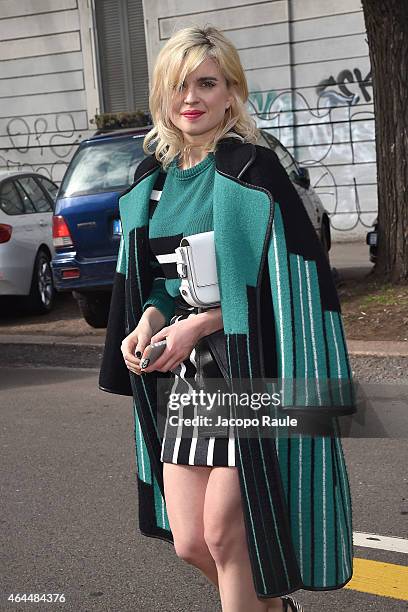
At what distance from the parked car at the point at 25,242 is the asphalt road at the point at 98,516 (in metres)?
3.23

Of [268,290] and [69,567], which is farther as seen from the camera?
[69,567]

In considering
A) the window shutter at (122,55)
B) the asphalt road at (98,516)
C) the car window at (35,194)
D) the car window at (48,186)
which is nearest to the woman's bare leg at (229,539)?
the asphalt road at (98,516)

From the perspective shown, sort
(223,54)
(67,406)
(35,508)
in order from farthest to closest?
(67,406) < (35,508) < (223,54)

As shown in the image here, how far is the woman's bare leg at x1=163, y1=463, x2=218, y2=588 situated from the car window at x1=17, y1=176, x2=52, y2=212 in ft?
26.3

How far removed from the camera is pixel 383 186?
27.3 ft

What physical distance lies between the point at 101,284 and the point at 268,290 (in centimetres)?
601

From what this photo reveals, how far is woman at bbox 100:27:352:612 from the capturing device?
2.22 metres

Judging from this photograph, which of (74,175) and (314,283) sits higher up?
(314,283)

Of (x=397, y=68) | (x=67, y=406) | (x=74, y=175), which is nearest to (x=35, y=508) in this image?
(x=67, y=406)

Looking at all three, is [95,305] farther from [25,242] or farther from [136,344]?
[136,344]

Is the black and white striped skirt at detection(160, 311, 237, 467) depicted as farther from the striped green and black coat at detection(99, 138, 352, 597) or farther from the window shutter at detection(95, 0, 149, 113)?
the window shutter at detection(95, 0, 149, 113)

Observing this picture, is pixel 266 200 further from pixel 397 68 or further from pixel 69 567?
pixel 397 68

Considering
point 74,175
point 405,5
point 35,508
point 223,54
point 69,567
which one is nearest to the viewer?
point 223,54

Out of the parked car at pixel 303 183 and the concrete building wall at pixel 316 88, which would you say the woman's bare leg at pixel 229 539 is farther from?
the concrete building wall at pixel 316 88
